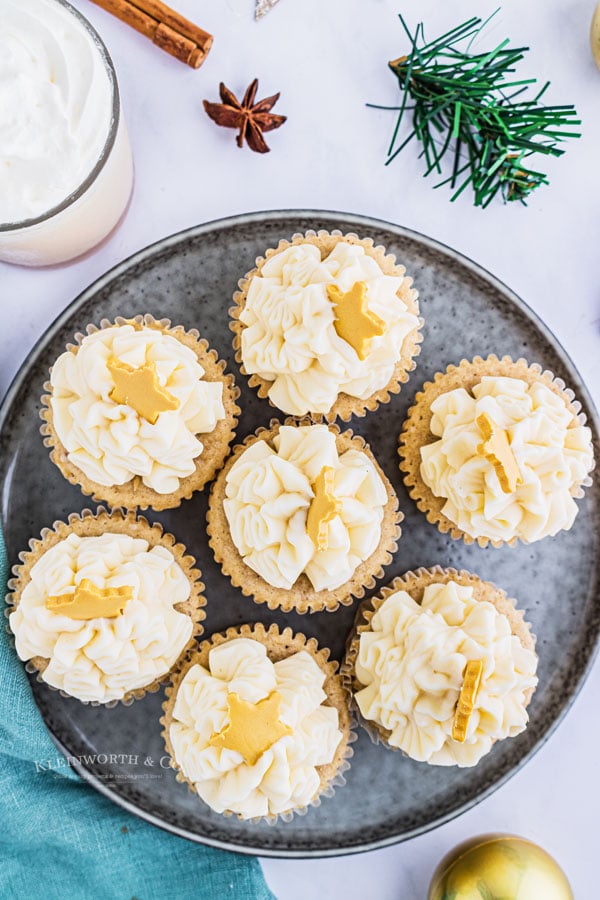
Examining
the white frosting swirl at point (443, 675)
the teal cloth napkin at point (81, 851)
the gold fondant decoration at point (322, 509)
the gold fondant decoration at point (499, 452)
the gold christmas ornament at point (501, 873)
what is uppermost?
the gold fondant decoration at point (499, 452)

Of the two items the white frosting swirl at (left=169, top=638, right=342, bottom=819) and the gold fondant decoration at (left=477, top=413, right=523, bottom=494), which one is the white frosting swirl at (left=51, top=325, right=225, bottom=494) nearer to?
the white frosting swirl at (left=169, top=638, right=342, bottom=819)

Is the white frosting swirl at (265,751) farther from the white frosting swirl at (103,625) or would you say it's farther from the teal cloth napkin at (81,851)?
the teal cloth napkin at (81,851)

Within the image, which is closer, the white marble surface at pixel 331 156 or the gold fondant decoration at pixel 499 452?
the gold fondant decoration at pixel 499 452

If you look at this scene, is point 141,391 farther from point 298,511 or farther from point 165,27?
→ point 165,27

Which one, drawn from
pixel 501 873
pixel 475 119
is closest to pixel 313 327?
pixel 475 119

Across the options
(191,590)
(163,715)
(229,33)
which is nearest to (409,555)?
(191,590)

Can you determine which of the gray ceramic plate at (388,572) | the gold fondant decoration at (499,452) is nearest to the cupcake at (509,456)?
the gold fondant decoration at (499,452)

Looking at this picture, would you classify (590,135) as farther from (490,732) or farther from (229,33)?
(490,732)
